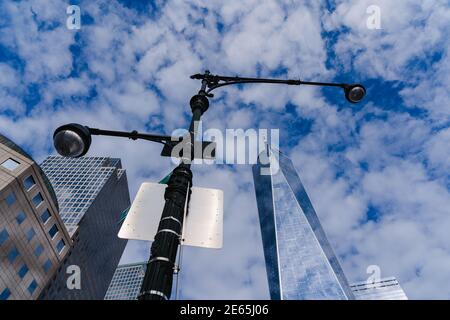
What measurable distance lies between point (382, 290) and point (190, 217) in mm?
229994

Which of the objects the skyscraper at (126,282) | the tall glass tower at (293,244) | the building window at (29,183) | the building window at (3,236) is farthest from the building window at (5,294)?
the skyscraper at (126,282)

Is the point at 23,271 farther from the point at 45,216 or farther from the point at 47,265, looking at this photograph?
the point at 45,216

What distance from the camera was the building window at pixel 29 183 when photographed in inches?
1800

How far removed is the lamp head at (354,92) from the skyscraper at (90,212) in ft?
273

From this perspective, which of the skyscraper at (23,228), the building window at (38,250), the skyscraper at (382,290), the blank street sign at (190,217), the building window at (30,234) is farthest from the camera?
the skyscraper at (382,290)

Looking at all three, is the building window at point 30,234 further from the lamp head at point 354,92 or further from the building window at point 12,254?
the lamp head at point 354,92

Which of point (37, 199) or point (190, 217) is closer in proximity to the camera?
point (190, 217)

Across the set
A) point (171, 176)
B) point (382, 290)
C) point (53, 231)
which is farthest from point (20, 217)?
point (382, 290)

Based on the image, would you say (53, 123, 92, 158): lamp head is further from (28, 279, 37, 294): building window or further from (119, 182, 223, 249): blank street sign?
(28, 279, 37, 294): building window

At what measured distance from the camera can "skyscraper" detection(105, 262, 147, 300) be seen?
6885 inches

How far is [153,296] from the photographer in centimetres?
328

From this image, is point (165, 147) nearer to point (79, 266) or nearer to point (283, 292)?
point (79, 266)

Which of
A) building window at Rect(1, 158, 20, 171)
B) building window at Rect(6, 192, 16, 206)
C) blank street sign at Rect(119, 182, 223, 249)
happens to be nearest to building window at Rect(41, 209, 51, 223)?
building window at Rect(6, 192, 16, 206)

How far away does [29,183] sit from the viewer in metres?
46.9
